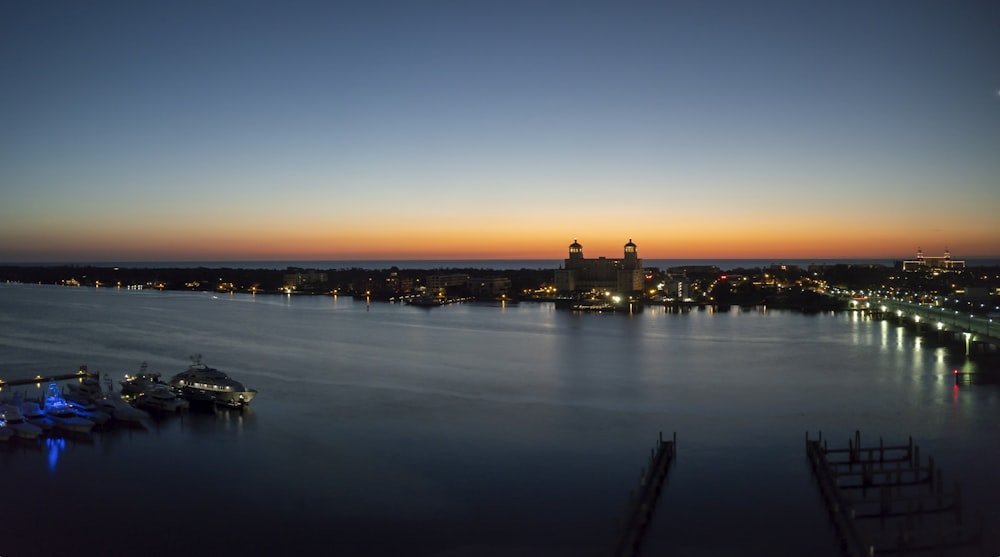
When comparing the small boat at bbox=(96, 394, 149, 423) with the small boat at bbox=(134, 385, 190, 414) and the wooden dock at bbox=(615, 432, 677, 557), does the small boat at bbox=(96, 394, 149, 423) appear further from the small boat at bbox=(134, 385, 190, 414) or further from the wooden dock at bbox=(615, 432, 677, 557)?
the wooden dock at bbox=(615, 432, 677, 557)

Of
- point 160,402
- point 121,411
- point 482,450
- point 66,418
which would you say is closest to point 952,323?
point 482,450

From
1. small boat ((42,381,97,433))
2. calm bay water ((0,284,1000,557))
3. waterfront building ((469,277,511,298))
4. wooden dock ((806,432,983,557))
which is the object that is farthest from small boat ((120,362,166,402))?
waterfront building ((469,277,511,298))

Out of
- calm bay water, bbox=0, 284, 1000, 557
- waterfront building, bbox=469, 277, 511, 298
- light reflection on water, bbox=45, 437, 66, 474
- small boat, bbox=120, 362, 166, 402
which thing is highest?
waterfront building, bbox=469, 277, 511, 298

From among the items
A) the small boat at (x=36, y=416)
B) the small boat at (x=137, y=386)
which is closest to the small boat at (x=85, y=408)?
the small boat at (x=36, y=416)

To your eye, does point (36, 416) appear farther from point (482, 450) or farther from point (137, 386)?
point (482, 450)

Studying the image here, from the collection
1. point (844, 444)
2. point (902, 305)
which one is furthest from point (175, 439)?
point (902, 305)

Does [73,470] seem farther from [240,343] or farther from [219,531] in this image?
[240,343]
